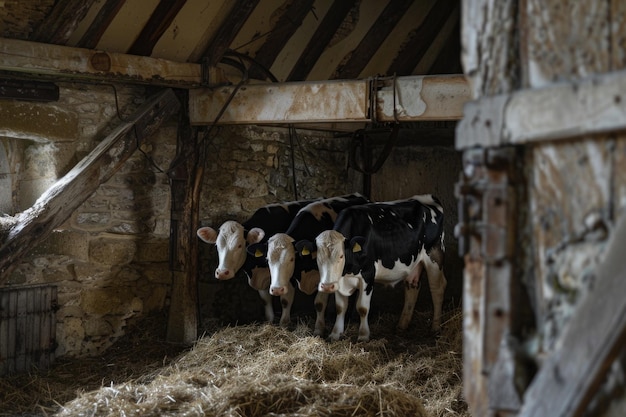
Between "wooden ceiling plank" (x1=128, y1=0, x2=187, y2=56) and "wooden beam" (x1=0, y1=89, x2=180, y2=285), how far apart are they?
41 centimetres

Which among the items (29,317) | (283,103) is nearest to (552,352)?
(283,103)

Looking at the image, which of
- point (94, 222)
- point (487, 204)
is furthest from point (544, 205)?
point (94, 222)

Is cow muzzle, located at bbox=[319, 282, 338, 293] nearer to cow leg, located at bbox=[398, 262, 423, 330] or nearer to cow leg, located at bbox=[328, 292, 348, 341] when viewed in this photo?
cow leg, located at bbox=[328, 292, 348, 341]

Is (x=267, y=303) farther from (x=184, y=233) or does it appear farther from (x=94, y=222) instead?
(x=94, y=222)

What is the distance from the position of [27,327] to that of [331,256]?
2.36m

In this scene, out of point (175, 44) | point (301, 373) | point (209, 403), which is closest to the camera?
point (209, 403)

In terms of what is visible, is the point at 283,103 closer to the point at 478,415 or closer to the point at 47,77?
the point at 47,77

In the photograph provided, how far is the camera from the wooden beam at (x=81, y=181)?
16.1 ft

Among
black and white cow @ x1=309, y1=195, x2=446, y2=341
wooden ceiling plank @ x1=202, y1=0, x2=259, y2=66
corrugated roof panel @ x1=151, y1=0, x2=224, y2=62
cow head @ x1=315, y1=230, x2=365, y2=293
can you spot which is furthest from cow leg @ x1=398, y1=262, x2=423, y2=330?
corrugated roof panel @ x1=151, y1=0, x2=224, y2=62

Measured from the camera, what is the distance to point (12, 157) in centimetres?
568

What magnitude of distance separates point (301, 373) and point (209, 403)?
910mm

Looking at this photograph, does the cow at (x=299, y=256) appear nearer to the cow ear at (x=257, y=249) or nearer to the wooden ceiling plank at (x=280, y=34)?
the cow ear at (x=257, y=249)

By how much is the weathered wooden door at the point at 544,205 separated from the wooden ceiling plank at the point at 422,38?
5175mm

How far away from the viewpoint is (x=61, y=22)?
513 cm
